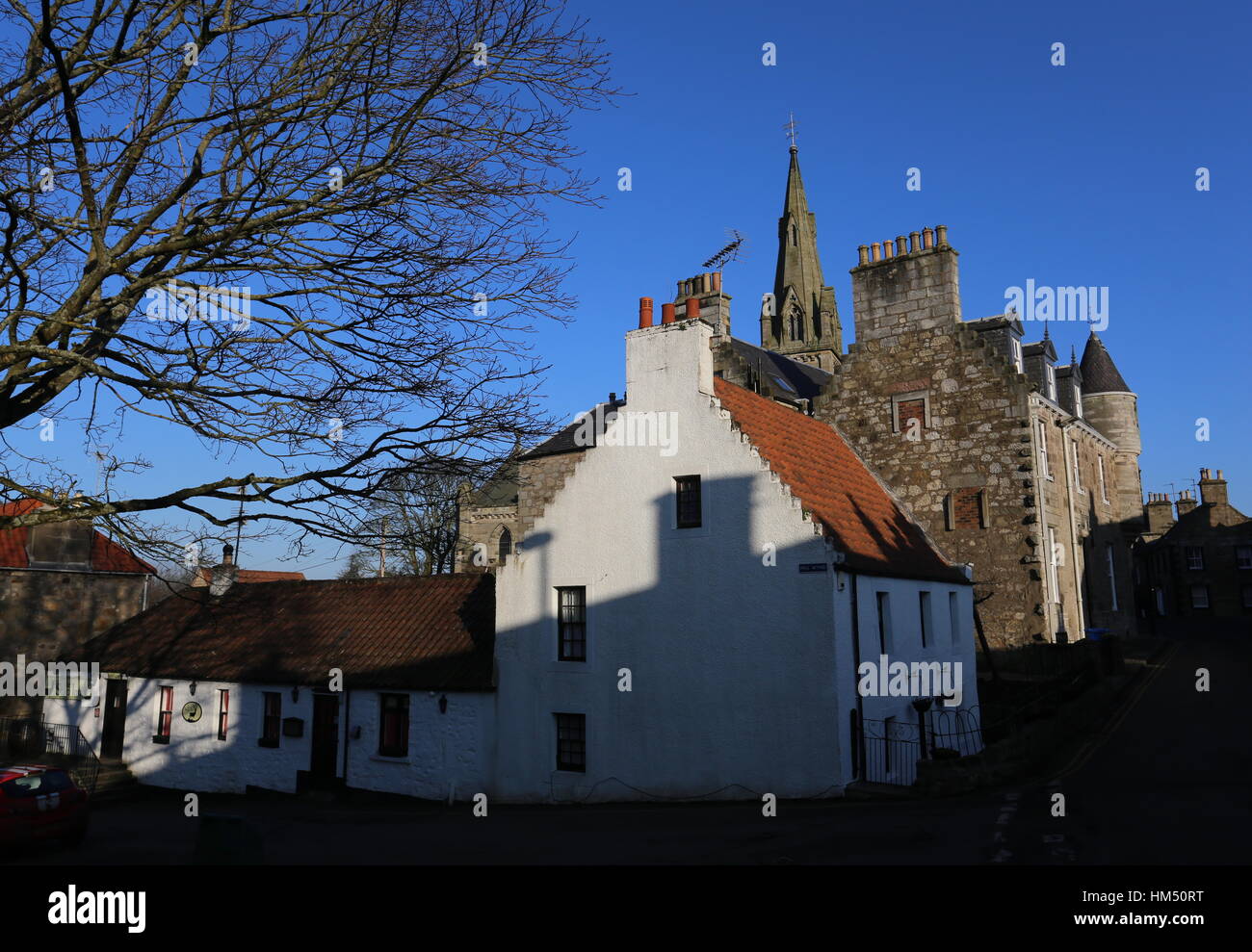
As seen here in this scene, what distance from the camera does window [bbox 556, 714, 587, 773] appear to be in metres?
19.1

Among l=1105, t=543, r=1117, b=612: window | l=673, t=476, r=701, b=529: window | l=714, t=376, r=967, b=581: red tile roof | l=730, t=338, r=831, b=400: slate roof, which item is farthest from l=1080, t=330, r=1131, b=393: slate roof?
l=673, t=476, r=701, b=529: window

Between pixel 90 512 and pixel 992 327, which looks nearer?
pixel 90 512

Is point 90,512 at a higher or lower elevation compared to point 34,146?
lower

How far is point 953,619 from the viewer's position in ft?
74.3

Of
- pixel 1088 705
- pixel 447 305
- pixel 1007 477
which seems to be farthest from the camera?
pixel 1007 477

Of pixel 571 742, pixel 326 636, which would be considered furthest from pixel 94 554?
pixel 571 742

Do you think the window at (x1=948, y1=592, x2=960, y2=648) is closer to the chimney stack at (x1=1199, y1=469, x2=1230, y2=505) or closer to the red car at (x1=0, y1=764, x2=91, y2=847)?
the red car at (x1=0, y1=764, x2=91, y2=847)

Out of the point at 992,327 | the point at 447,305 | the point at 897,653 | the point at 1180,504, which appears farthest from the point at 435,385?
the point at 1180,504

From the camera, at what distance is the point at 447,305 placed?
10.1 metres

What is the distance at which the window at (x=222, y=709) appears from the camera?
82.4ft

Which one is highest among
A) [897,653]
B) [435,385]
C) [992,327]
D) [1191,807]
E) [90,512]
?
[992,327]

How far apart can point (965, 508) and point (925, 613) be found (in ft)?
22.8

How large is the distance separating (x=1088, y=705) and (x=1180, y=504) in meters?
61.0
